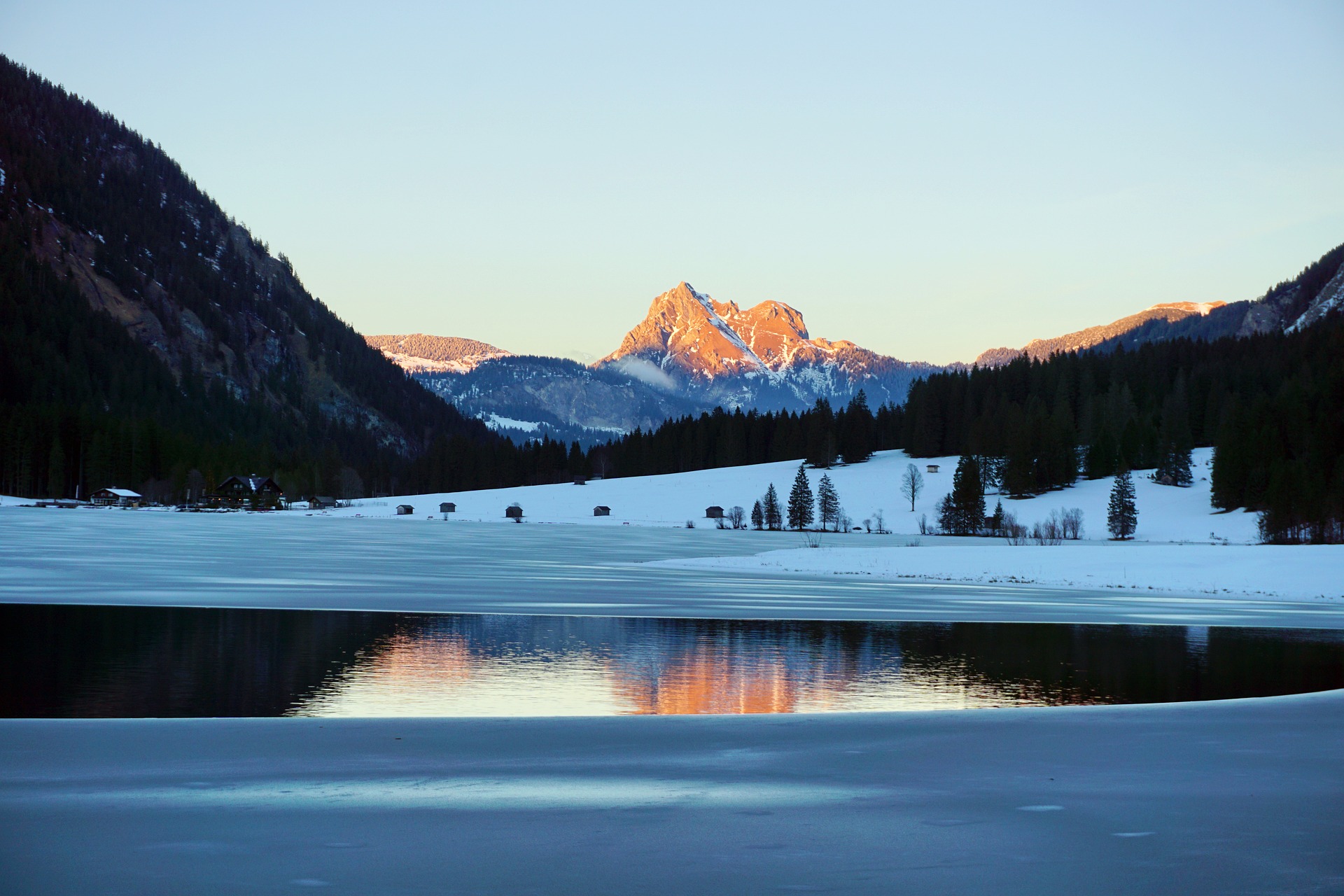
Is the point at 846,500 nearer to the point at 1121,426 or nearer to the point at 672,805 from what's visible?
the point at 1121,426

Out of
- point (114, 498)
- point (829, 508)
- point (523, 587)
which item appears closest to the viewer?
point (523, 587)

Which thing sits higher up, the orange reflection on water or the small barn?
the small barn

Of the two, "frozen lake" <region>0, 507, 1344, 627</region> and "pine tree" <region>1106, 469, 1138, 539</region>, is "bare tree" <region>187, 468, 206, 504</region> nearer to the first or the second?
"frozen lake" <region>0, 507, 1344, 627</region>

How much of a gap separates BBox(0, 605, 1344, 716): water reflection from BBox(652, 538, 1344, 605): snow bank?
44.5 feet

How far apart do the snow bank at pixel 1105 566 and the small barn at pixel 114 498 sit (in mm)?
124059

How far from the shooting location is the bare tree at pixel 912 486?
384 feet

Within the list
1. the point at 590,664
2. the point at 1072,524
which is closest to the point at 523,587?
the point at 590,664

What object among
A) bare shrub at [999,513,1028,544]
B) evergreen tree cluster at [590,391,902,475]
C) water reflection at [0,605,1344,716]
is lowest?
water reflection at [0,605,1344,716]

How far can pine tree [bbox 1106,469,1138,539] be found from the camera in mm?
85312

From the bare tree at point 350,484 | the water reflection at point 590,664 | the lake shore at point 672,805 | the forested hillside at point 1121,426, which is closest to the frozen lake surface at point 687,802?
the lake shore at point 672,805

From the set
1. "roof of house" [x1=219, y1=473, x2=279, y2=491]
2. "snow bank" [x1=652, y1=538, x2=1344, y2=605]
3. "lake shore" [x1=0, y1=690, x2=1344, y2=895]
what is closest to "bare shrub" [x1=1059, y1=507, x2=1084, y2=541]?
"snow bank" [x1=652, y1=538, x2=1344, y2=605]

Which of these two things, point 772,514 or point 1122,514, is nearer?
point 1122,514

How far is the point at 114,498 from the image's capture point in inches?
5822

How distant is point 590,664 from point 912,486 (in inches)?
4124
